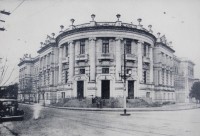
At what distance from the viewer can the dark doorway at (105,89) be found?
30.8 m

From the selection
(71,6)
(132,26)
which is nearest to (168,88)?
(132,26)

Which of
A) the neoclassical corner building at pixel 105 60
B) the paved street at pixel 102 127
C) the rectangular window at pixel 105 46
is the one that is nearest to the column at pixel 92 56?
the neoclassical corner building at pixel 105 60

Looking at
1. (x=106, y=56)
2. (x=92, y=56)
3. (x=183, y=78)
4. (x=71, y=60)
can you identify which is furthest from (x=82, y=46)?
(x=183, y=78)

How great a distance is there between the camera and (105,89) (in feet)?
102

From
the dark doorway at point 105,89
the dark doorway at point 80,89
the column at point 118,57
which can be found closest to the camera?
the column at point 118,57

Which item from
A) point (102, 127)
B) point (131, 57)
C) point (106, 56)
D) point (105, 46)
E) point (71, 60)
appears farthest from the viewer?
point (71, 60)

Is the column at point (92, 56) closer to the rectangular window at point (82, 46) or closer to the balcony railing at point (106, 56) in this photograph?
the balcony railing at point (106, 56)

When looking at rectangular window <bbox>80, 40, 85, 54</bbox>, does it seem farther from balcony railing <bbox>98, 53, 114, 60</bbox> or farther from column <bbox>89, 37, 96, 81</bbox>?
balcony railing <bbox>98, 53, 114, 60</bbox>

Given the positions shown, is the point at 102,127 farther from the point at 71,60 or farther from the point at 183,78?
the point at 183,78

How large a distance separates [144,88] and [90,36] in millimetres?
10744

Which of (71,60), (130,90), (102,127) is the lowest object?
(102,127)

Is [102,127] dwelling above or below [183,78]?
below

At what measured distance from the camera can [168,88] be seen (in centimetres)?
4219

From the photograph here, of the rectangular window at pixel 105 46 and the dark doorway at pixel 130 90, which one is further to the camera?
the dark doorway at pixel 130 90
